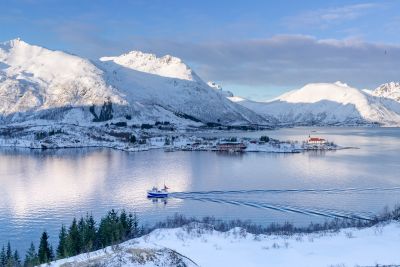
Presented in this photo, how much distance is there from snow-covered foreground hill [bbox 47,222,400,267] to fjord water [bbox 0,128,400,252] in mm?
16568

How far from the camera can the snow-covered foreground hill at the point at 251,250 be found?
1903cm

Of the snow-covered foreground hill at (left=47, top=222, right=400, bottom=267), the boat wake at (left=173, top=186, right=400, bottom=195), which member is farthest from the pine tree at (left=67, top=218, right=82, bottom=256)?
the boat wake at (left=173, top=186, right=400, bottom=195)

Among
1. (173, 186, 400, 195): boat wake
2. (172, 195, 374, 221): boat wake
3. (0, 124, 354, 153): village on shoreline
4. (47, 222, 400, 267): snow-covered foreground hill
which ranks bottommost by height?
(172, 195, 374, 221): boat wake

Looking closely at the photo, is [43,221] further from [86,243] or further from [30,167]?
[30,167]

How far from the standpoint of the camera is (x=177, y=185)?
67.2 m

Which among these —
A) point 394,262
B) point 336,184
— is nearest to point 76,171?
point 336,184

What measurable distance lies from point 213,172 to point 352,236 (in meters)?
55.2

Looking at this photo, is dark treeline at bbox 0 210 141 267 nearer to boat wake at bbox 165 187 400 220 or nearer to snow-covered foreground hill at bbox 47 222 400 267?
snow-covered foreground hill at bbox 47 222 400 267

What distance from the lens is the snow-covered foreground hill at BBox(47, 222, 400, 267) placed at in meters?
19.0

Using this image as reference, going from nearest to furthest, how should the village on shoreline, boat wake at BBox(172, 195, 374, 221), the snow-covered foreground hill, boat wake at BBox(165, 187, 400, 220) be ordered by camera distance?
the snow-covered foreground hill → boat wake at BBox(172, 195, 374, 221) → boat wake at BBox(165, 187, 400, 220) → the village on shoreline

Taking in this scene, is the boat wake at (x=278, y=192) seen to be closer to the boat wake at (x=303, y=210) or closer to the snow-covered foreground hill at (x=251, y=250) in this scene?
the boat wake at (x=303, y=210)

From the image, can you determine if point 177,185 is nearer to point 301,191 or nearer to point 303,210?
point 301,191

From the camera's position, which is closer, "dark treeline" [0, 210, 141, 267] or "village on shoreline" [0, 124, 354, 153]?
"dark treeline" [0, 210, 141, 267]

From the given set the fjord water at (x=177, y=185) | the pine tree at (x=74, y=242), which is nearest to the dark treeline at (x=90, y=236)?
the pine tree at (x=74, y=242)
